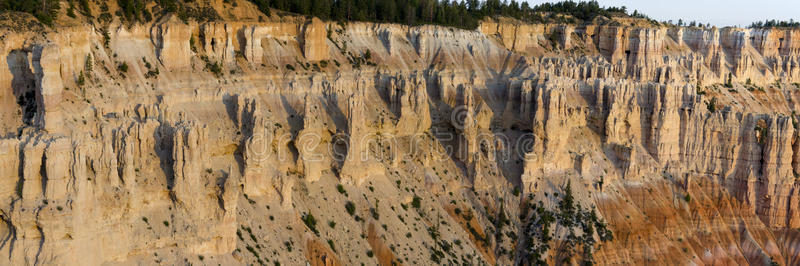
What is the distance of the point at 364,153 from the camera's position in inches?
2746

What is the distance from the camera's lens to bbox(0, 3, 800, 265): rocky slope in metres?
46.6

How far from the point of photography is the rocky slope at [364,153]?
153ft

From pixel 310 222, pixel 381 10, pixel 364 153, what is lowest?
pixel 310 222

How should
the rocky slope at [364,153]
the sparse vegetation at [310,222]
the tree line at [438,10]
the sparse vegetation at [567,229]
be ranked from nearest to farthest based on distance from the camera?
the rocky slope at [364,153] → the sparse vegetation at [310,222] → the sparse vegetation at [567,229] → the tree line at [438,10]

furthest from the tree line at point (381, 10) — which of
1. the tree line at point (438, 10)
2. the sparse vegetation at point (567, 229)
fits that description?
the sparse vegetation at point (567, 229)

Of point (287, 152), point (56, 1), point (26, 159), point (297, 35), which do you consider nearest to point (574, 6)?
point (297, 35)

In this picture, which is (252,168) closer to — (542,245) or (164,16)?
(164,16)

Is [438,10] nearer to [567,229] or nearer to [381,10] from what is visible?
[381,10]

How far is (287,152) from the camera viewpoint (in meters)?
65.1

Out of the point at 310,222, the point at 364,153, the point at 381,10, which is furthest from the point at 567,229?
the point at 381,10

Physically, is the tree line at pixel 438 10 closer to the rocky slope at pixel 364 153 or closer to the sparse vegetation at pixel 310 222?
the rocky slope at pixel 364 153

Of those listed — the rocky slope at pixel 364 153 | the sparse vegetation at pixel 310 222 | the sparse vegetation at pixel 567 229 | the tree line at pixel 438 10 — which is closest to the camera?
the rocky slope at pixel 364 153

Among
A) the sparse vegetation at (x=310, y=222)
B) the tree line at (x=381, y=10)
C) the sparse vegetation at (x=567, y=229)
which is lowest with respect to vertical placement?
the sparse vegetation at (x=567, y=229)

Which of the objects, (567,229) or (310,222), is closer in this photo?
(310,222)
